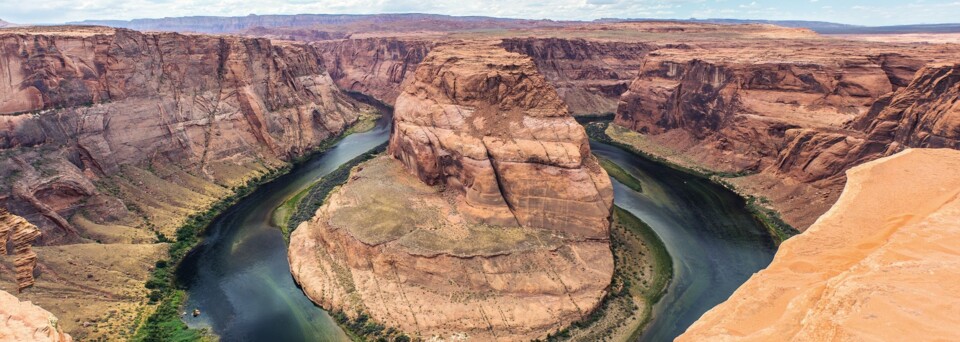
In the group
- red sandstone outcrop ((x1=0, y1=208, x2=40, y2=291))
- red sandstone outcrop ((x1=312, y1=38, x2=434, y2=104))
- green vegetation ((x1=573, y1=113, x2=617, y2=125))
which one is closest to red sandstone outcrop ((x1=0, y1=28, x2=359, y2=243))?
red sandstone outcrop ((x1=0, y1=208, x2=40, y2=291))

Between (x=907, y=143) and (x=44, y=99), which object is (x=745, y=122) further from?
(x=44, y=99)

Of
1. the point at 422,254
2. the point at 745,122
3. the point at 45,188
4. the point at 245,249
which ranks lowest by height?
the point at 245,249

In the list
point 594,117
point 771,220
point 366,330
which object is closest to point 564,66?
point 594,117

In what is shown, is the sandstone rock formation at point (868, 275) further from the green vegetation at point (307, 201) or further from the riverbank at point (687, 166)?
the green vegetation at point (307, 201)

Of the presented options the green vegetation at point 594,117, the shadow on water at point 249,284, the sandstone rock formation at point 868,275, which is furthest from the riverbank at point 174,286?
the green vegetation at point 594,117

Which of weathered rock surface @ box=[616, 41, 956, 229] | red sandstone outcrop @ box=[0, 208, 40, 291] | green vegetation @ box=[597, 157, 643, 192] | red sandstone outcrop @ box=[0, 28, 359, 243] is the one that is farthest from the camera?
green vegetation @ box=[597, 157, 643, 192]

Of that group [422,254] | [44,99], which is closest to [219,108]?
[44,99]

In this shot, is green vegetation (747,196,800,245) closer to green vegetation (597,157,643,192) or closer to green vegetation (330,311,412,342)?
green vegetation (597,157,643,192)
